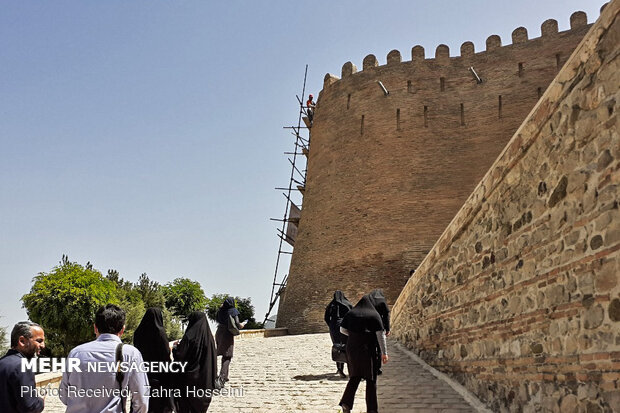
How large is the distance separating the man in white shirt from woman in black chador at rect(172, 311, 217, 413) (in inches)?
71.1

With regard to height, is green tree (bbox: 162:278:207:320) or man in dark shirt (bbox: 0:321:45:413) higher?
green tree (bbox: 162:278:207:320)

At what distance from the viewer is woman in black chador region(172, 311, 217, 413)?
16.9 ft

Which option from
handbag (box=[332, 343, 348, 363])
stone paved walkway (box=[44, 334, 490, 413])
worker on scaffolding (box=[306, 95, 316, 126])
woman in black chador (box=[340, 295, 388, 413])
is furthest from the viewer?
worker on scaffolding (box=[306, 95, 316, 126])

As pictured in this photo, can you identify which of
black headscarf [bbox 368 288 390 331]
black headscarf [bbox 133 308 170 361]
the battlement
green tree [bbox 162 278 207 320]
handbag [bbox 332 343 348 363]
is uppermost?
the battlement

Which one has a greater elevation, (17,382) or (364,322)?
(364,322)

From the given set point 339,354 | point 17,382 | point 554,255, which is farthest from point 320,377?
point 17,382

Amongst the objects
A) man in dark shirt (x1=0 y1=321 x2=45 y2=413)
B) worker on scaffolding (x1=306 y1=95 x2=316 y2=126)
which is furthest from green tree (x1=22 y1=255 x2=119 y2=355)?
man in dark shirt (x1=0 y1=321 x2=45 y2=413)

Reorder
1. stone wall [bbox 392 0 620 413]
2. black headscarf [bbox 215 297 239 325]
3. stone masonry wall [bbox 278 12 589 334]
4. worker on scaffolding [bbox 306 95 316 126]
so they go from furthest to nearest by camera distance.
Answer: worker on scaffolding [bbox 306 95 316 126]
stone masonry wall [bbox 278 12 589 334]
black headscarf [bbox 215 297 239 325]
stone wall [bbox 392 0 620 413]

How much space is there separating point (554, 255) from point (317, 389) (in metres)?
3.51

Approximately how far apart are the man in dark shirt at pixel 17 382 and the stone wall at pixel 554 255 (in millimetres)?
3502

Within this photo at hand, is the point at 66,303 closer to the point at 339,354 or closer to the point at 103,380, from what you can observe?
the point at 339,354

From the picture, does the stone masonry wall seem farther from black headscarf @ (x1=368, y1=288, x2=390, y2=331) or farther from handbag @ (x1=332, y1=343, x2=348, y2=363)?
black headscarf @ (x1=368, y1=288, x2=390, y2=331)

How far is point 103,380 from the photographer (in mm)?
3252

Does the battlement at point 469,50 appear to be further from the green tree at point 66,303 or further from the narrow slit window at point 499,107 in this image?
the green tree at point 66,303
